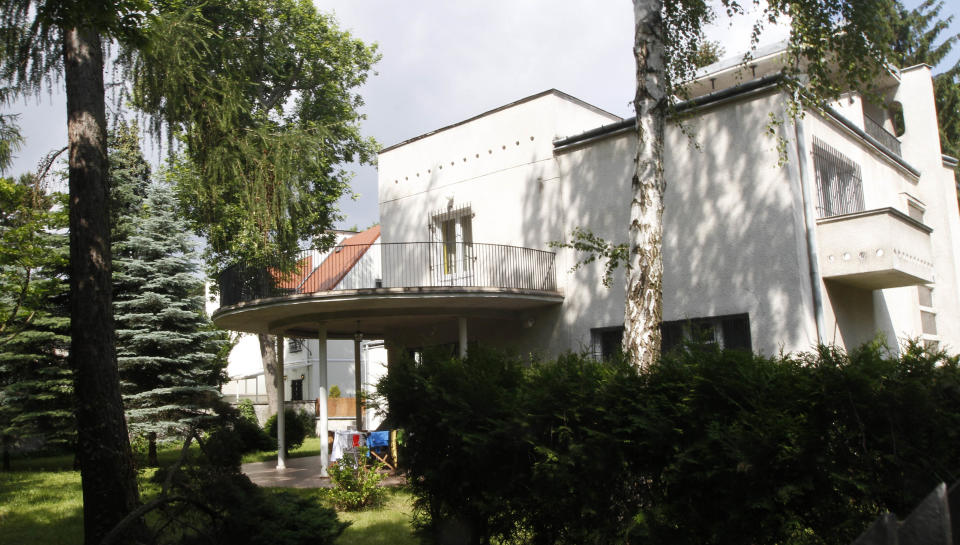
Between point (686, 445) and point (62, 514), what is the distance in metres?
11.3

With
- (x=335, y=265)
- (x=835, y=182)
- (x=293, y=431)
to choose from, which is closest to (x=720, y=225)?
(x=835, y=182)

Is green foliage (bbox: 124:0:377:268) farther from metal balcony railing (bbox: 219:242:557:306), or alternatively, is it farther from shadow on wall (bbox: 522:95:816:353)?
shadow on wall (bbox: 522:95:816:353)

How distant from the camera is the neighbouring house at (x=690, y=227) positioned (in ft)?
42.4

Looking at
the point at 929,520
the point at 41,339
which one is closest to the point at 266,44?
the point at 41,339

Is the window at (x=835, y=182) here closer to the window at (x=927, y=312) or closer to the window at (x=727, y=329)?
the window at (x=727, y=329)

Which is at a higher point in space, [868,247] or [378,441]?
[868,247]

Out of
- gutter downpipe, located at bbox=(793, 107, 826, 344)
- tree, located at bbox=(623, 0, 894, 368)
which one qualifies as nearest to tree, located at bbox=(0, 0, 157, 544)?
tree, located at bbox=(623, 0, 894, 368)

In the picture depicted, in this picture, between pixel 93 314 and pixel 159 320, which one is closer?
pixel 93 314

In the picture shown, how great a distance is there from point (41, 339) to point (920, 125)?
909 inches

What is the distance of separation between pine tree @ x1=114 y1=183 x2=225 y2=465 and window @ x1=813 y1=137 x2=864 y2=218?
48.5 ft

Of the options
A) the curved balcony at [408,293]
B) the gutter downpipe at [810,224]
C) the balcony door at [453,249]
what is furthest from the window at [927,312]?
the balcony door at [453,249]

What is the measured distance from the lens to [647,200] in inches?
370

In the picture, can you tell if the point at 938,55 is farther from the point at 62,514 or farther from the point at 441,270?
the point at 62,514

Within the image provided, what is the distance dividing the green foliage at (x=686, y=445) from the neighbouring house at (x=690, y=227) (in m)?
6.89
